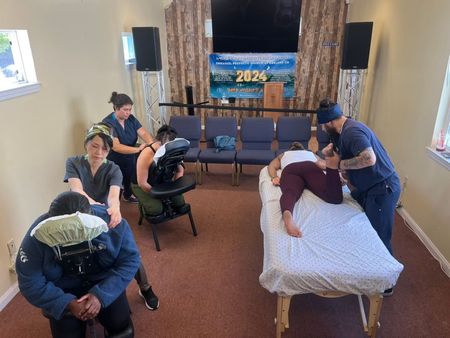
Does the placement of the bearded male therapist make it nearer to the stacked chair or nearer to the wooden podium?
the stacked chair

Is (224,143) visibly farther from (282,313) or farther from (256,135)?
(282,313)

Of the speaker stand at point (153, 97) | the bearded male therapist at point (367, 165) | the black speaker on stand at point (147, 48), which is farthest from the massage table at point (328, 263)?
the speaker stand at point (153, 97)

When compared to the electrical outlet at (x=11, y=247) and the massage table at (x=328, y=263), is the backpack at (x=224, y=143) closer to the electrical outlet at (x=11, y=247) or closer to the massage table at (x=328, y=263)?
the massage table at (x=328, y=263)

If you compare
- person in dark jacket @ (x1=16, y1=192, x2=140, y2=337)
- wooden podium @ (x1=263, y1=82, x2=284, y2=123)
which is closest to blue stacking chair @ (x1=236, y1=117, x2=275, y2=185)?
wooden podium @ (x1=263, y1=82, x2=284, y2=123)

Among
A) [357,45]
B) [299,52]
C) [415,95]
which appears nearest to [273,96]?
[299,52]

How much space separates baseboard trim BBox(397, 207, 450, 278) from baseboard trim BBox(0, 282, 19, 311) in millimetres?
2972

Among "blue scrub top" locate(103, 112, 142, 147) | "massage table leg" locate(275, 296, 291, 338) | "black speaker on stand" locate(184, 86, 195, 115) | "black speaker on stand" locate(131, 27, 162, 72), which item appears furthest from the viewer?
"black speaker on stand" locate(184, 86, 195, 115)

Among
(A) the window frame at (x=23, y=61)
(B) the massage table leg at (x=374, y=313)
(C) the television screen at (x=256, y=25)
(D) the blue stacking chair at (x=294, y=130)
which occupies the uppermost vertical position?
(C) the television screen at (x=256, y=25)

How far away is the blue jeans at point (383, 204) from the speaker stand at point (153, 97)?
11.4 ft

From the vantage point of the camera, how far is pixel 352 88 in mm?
4465

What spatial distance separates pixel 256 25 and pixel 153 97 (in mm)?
2034

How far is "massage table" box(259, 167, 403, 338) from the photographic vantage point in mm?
1646

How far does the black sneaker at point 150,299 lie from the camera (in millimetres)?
2100

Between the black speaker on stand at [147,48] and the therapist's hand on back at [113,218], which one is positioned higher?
the black speaker on stand at [147,48]
